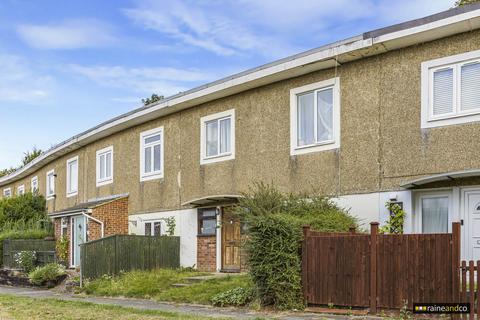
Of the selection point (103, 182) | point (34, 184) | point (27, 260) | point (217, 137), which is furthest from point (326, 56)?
point (34, 184)

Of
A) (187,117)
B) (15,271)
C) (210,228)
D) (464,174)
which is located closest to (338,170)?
(464,174)

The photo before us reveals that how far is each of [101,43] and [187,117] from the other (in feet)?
15.0

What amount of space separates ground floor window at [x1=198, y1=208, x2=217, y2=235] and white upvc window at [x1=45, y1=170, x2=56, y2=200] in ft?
52.3

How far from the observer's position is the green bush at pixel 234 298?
13703mm

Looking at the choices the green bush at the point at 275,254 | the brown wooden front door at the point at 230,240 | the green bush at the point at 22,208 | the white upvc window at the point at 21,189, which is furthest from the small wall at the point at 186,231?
the white upvc window at the point at 21,189

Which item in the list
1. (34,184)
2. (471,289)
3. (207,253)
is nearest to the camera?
(471,289)

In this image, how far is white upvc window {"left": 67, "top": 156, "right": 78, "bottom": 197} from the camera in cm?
3127

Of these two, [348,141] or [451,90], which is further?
[348,141]

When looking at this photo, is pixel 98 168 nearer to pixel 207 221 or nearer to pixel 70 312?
pixel 207 221

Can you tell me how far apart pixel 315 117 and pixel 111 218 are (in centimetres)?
1113

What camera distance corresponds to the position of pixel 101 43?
18656 millimetres

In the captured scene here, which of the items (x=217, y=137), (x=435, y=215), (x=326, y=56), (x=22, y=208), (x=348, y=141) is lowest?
(x=22, y=208)

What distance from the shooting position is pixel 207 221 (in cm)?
2109

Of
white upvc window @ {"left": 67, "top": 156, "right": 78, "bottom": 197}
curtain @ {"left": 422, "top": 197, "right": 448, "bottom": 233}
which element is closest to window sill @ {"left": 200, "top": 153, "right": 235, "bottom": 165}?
curtain @ {"left": 422, "top": 197, "right": 448, "bottom": 233}
